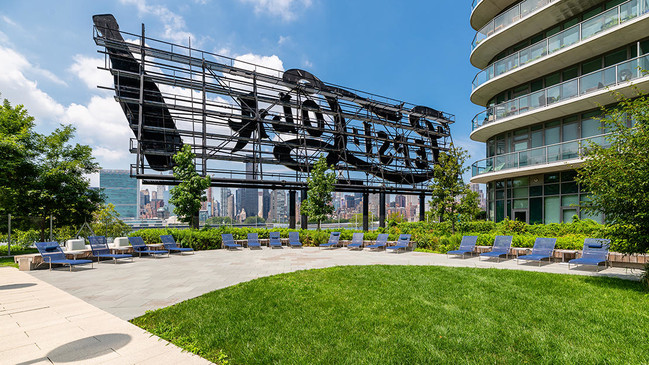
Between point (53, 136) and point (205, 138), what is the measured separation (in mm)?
9968

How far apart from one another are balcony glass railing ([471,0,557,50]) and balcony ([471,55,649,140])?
5414mm

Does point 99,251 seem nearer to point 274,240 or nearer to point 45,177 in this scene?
point 45,177

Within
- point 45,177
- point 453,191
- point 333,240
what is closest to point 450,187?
point 453,191

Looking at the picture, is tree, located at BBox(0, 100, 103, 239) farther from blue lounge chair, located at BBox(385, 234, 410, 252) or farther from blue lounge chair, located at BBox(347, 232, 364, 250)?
blue lounge chair, located at BBox(385, 234, 410, 252)

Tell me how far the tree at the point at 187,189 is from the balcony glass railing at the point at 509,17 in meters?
22.7

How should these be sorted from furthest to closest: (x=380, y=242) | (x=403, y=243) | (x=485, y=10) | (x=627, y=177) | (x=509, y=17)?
(x=485, y=10), (x=509, y=17), (x=380, y=242), (x=403, y=243), (x=627, y=177)

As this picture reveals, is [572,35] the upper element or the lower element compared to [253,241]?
upper

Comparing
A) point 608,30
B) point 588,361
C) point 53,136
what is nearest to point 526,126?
point 608,30

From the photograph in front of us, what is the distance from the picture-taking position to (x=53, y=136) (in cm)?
1969

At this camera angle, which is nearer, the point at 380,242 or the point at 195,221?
the point at 380,242

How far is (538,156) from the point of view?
19.7 metres

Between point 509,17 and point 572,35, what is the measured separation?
185 inches

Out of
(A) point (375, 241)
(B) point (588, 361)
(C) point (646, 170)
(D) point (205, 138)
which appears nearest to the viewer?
(B) point (588, 361)

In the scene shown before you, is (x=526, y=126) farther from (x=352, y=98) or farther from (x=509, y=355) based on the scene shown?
(x=509, y=355)
